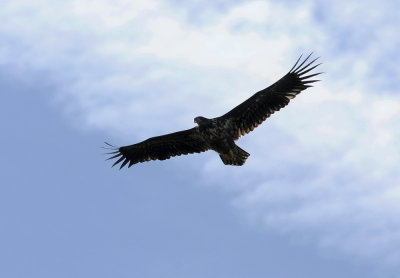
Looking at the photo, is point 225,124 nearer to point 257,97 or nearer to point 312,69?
point 257,97

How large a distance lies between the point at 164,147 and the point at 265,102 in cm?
357

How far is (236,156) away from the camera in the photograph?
26.3 metres

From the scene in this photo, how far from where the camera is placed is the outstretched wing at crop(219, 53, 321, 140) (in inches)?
1023

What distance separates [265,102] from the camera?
26.2 meters

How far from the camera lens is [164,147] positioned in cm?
2791

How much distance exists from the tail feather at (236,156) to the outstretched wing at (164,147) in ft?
3.10

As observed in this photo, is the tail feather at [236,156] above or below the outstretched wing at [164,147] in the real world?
below

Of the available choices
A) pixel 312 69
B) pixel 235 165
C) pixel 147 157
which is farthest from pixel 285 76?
pixel 147 157

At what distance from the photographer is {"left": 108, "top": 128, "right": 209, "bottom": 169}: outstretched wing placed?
89.5 ft

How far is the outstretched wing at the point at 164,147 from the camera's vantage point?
27266 millimetres

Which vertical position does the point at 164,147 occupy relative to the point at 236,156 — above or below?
above

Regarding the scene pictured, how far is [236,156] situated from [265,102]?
171 centimetres

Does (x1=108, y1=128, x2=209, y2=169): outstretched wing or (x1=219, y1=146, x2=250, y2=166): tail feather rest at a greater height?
(x1=108, y1=128, x2=209, y2=169): outstretched wing

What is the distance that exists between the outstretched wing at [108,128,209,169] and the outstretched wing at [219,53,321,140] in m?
1.22
